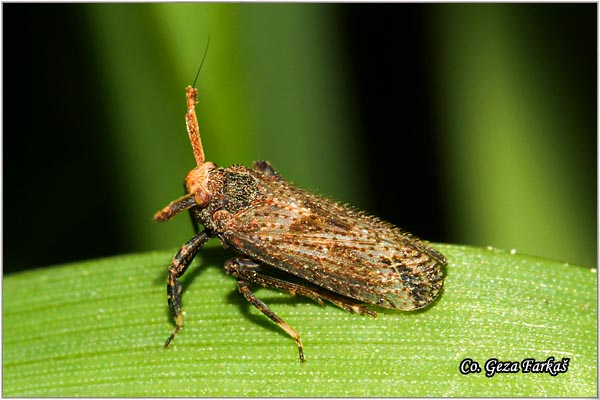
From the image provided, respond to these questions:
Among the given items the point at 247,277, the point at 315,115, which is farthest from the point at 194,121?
the point at 247,277

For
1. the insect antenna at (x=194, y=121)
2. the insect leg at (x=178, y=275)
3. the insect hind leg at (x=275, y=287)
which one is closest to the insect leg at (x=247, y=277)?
the insect hind leg at (x=275, y=287)

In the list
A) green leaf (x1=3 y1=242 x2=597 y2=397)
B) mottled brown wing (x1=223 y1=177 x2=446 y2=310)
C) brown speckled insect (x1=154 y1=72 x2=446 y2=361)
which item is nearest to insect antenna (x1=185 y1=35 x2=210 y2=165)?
brown speckled insect (x1=154 y1=72 x2=446 y2=361)

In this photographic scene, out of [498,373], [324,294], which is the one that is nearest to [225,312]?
[324,294]

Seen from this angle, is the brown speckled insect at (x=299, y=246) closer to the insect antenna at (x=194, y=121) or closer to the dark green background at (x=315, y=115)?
the insect antenna at (x=194, y=121)

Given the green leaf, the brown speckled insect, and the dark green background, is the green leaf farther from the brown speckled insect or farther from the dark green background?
the dark green background

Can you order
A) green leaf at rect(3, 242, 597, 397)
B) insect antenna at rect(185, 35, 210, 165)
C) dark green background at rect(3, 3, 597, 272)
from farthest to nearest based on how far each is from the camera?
dark green background at rect(3, 3, 597, 272)
insect antenna at rect(185, 35, 210, 165)
green leaf at rect(3, 242, 597, 397)

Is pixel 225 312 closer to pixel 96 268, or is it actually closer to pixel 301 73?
pixel 96 268

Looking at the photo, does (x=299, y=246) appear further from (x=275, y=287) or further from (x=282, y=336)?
(x=282, y=336)
